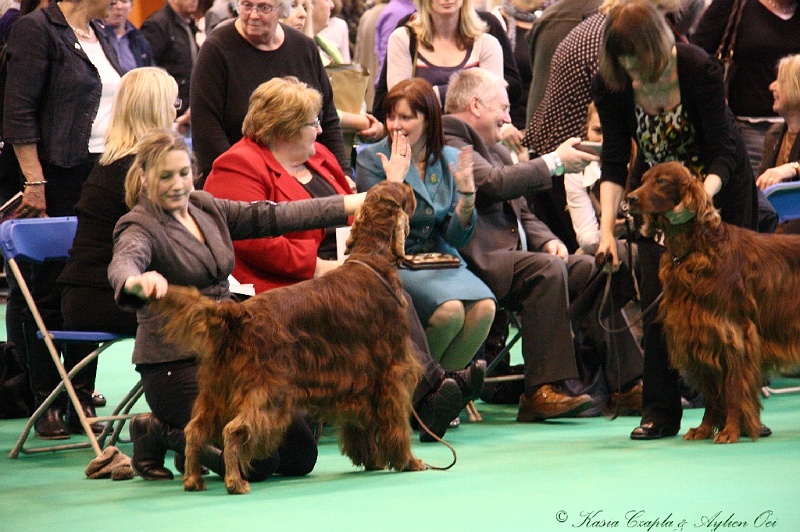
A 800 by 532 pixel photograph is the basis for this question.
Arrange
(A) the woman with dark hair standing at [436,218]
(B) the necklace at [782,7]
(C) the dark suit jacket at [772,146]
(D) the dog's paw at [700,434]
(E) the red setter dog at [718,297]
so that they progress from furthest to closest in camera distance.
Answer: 1. (B) the necklace at [782,7]
2. (C) the dark suit jacket at [772,146]
3. (A) the woman with dark hair standing at [436,218]
4. (D) the dog's paw at [700,434]
5. (E) the red setter dog at [718,297]

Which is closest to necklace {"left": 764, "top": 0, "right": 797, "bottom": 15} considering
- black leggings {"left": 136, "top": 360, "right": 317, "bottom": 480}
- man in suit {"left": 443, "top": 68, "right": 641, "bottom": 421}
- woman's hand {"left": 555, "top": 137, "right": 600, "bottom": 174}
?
man in suit {"left": 443, "top": 68, "right": 641, "bottom": 421}

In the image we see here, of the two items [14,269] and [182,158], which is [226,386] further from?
[14,269]

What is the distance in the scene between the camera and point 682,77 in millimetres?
4750

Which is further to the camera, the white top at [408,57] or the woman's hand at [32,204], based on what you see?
the white top at [408,57]

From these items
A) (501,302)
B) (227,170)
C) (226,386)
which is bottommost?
(501,302)

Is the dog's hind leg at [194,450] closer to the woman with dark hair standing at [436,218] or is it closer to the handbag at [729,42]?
the woman with dark hair standing at [436,218]

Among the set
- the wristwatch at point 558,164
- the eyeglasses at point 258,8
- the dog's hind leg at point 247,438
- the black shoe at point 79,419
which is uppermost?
the eyeglasses at point 258,8

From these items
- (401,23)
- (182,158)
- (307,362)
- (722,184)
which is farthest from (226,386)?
(401,23)

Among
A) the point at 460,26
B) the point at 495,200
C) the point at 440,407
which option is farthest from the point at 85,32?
the point at 440,407

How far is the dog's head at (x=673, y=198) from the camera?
4652mm

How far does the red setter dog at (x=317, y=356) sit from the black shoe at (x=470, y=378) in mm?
814

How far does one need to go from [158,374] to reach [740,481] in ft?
6.28

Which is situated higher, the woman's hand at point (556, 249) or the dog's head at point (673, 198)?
the dog's head at point (673, 198)

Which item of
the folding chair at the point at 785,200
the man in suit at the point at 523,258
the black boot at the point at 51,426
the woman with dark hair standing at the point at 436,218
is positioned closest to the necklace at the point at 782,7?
the folding chair at the point at 785,200
